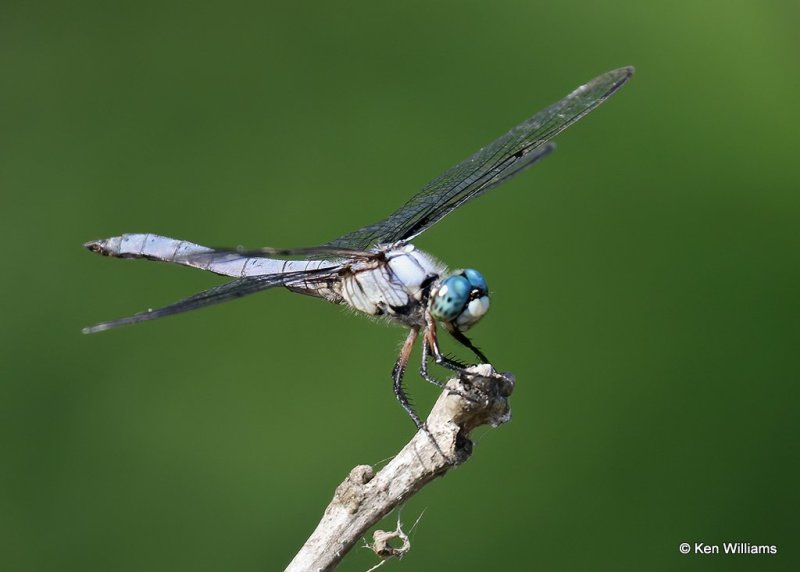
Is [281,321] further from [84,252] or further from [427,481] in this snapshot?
[427,481]

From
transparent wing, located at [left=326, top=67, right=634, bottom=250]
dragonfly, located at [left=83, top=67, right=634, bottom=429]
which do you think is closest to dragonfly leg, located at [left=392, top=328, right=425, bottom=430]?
dragonfly, located at [left=83, top=67, right=634, bottom=429]

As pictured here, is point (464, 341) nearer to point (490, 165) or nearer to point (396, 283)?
point (396, 283)

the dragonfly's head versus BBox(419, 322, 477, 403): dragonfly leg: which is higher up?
the dragonfly's head

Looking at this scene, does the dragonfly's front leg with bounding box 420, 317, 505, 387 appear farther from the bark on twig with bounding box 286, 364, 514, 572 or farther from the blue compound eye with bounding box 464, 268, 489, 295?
the bark on twig with bounding box 286, 364, 514, 572

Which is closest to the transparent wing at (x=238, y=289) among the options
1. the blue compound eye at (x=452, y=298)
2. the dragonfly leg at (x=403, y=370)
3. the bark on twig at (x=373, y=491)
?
the dragonfly leg at (x=403, y=370)

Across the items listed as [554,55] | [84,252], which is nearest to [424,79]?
[554,55]

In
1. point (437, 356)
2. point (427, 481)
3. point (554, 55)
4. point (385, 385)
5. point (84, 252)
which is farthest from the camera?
point (554, 55)

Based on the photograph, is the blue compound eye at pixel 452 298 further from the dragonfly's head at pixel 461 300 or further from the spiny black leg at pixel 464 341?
the spiny black leg at pixel 464 341
